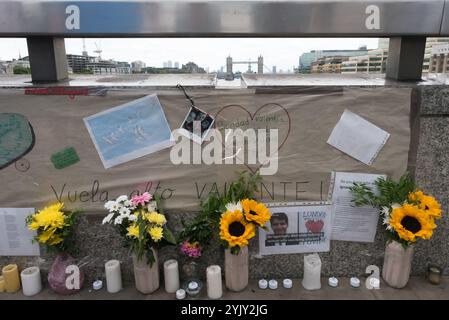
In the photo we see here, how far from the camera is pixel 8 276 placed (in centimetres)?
219

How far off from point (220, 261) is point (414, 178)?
1496mm

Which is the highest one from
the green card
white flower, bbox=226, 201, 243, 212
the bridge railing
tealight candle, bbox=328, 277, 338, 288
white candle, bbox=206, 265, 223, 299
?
the bridge railing

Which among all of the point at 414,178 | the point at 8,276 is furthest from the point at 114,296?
the point at 414,178

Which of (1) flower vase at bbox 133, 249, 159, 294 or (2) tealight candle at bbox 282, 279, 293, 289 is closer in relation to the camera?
(1) flower vase at bbox 133, 249, 159, 294

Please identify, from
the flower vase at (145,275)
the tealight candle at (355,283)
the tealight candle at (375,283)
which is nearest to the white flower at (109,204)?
the flower vase at (145,275)

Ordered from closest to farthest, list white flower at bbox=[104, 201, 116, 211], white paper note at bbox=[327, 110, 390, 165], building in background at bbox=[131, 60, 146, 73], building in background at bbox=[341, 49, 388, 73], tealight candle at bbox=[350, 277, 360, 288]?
white flower at bbox=[104, 201, 116, 211]
white paper note at bbox=[327, 110, 390, 165]
tealight candle at bbox=[350, 277, 360, 288]
building in background at bbox=[341, 49, 388, 73]
building in background at bbox=[131, 60, 146, 73]

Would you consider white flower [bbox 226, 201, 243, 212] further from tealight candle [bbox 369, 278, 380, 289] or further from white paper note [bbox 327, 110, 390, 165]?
tealight candle [bbox 369, 278, 380, 289]

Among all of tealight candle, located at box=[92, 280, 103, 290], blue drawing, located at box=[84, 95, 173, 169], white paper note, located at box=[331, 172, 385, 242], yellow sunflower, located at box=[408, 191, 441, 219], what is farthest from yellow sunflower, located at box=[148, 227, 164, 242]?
yellow sunflower, located at box=[408, 191, 441, 219]

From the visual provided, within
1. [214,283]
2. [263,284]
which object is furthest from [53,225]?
[263,284]

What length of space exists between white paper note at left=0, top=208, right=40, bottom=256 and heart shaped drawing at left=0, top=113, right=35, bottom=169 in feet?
1.11

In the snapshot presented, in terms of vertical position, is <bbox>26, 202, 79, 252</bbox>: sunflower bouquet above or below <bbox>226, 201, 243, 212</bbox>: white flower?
below

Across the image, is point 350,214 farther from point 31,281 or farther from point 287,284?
point 31,281

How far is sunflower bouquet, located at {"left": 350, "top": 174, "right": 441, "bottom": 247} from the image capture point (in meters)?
1.95

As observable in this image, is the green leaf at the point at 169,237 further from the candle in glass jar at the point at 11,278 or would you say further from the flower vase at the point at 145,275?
the candle in glass jar at the point at 11,278
